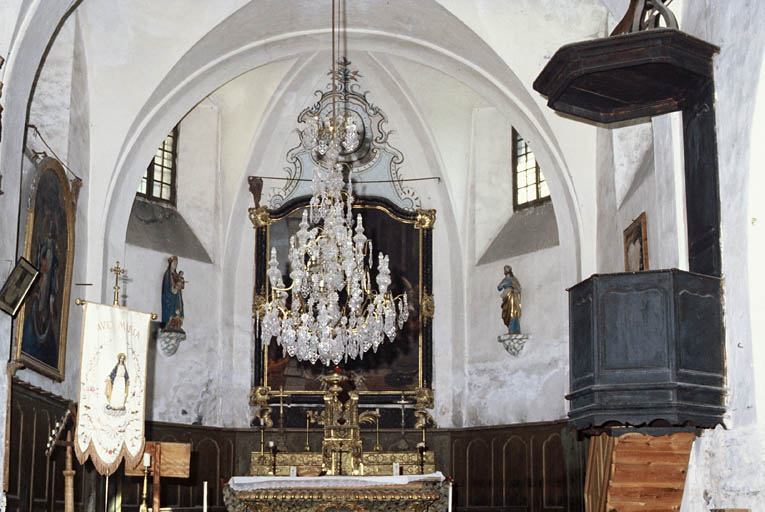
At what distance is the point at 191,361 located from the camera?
16172 millimetres

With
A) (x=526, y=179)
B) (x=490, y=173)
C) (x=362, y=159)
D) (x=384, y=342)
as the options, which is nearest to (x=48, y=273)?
(x=384, y=342)

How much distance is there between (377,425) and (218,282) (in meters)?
3.26

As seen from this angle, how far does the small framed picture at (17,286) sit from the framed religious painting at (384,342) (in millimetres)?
6093

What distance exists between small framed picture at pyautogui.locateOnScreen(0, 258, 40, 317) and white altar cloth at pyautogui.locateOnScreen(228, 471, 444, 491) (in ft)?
14.3

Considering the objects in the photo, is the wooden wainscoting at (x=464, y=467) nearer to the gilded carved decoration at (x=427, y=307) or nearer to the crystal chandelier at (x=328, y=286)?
the gilded carved decoration at (x=427, y=307)

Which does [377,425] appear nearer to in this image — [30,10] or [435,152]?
[435,152]

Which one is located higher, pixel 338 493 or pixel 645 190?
pixel 645 190

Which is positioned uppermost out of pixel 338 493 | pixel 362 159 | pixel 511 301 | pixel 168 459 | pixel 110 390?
pixel 362 159

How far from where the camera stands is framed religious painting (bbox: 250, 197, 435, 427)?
53.8ft

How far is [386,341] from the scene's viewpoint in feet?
54.6

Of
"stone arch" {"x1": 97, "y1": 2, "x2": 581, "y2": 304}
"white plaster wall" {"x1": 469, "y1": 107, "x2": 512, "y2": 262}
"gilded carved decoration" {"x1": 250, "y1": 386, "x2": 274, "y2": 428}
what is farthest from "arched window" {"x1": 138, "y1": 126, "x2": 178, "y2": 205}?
"white plaster wall" {"x1": 469, "y1": 107, "x2": 512, "y2": 262}

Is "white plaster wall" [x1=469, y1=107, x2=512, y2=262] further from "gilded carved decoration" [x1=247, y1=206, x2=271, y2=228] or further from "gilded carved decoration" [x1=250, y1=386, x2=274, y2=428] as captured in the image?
"gilded carved decoration" [x1=250, y1=386, x2=274, y2=428]

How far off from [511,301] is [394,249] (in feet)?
7.23

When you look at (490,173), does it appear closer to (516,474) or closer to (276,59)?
(276,59)
